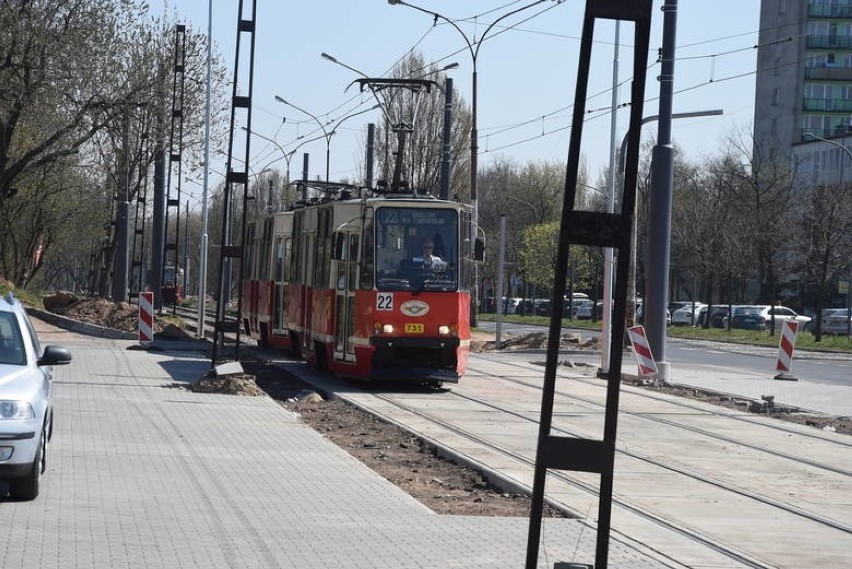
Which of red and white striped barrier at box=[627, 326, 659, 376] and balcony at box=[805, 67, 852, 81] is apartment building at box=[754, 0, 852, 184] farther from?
red and white striped barrier at box=[627, 326, 659, 376]

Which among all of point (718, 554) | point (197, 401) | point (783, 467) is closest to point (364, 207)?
point (197, 401)

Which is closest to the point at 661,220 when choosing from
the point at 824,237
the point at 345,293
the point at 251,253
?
the point at 345,293

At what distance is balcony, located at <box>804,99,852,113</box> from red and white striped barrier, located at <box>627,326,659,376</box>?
7117cm

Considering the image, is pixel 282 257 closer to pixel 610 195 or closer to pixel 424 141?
pixel 610 195

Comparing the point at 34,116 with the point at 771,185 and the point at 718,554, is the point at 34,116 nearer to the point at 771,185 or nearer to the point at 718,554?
the point at 718,554

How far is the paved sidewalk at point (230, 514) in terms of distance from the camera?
840 centimetres

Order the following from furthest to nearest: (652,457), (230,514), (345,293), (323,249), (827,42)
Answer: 1. (827,42)
2. (323,249)
3. (345,293)
4. (652,457)
5. (230,514)

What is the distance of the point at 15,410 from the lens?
9.76 m

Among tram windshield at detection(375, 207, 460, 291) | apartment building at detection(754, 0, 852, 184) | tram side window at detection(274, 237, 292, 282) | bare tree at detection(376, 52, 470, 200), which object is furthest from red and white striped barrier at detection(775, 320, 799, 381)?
apartment building at detection(754, 0, 852, 184)

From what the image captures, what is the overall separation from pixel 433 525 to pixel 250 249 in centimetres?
2702

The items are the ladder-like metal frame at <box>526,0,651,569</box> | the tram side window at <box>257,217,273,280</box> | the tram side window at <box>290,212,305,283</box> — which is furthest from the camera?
the tram side window at <box>257,217,273,280</box>

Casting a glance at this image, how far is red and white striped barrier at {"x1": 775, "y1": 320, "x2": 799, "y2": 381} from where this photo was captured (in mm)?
26984

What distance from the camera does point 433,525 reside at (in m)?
9.93

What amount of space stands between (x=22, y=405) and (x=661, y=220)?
1844 centimetres
